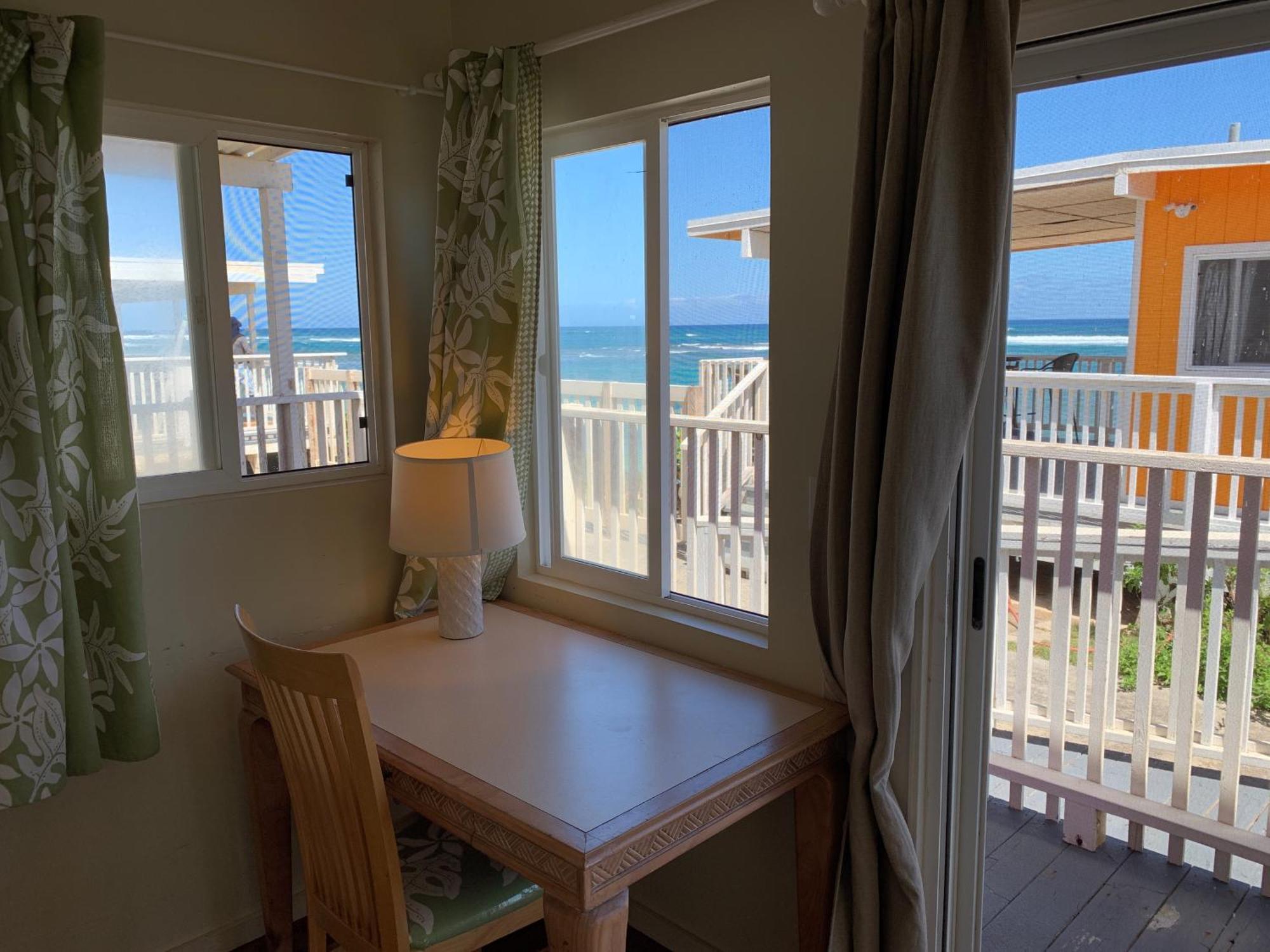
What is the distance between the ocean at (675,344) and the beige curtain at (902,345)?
16 centimetres

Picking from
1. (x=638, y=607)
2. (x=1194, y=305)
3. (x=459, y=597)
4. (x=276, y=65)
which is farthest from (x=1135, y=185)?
(x=276, y=65)

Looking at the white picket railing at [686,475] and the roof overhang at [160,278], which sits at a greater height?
the roof overhang at [160,278]

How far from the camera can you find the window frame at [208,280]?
7.22ft

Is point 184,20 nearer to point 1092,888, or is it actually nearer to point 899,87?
point 899,87

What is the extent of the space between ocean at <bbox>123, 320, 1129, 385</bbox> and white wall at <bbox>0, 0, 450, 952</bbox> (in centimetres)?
19

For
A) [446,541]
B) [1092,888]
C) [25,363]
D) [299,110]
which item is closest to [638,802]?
[446,541]

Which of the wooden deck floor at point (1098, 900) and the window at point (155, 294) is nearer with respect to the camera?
the wooden deck floor at point (1098, 900)

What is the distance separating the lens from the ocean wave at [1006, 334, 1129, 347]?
5.27 ft

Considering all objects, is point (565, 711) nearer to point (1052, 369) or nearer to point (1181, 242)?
point (1052, 369)

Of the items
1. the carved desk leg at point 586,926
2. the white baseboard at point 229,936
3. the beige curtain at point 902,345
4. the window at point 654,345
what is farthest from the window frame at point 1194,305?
the white baseboard at point 229,936

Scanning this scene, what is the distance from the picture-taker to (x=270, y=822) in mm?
2268

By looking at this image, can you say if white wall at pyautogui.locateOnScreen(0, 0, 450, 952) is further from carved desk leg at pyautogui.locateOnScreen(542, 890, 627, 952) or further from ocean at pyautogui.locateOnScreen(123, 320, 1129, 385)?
carved desk leg at pyautogui.locateOnScreen(542, 890, 627, 952)

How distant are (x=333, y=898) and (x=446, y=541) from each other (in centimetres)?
77

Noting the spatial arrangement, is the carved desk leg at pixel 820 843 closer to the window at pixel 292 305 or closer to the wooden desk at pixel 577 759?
the wooden desk at pixel 577 759
